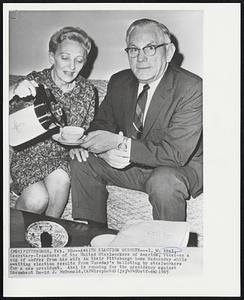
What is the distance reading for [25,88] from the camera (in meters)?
1.07

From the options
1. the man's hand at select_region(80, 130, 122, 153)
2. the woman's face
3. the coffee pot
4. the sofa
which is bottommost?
→ the sofa

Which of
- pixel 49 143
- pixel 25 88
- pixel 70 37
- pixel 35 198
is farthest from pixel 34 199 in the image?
pixel 70 37

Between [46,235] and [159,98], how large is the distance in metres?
0.34

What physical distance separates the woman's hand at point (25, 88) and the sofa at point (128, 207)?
11mm

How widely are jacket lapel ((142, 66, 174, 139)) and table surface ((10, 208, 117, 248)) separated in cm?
21

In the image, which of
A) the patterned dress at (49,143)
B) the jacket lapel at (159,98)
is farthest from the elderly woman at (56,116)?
the jacket lapel at (159,98)

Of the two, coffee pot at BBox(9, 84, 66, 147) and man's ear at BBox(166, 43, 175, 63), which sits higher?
man's ear at BBox(166, 43, 175, 63)

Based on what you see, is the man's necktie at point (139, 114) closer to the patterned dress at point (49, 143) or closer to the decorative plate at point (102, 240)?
the patterned dress at point (49, 143)

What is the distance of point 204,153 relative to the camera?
3.49 feet

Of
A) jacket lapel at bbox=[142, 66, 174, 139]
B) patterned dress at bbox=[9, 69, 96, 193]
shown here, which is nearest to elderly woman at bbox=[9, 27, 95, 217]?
patterned dress at bbox=[9, 69, 96, 193]

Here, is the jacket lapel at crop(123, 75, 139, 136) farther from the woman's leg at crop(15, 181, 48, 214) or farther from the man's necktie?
the woman's leg at crop(15, 181, 48, 214)

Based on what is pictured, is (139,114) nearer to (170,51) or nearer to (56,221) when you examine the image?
(170,51)

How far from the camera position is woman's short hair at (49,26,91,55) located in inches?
41.6

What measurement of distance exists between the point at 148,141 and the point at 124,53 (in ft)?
0.56
